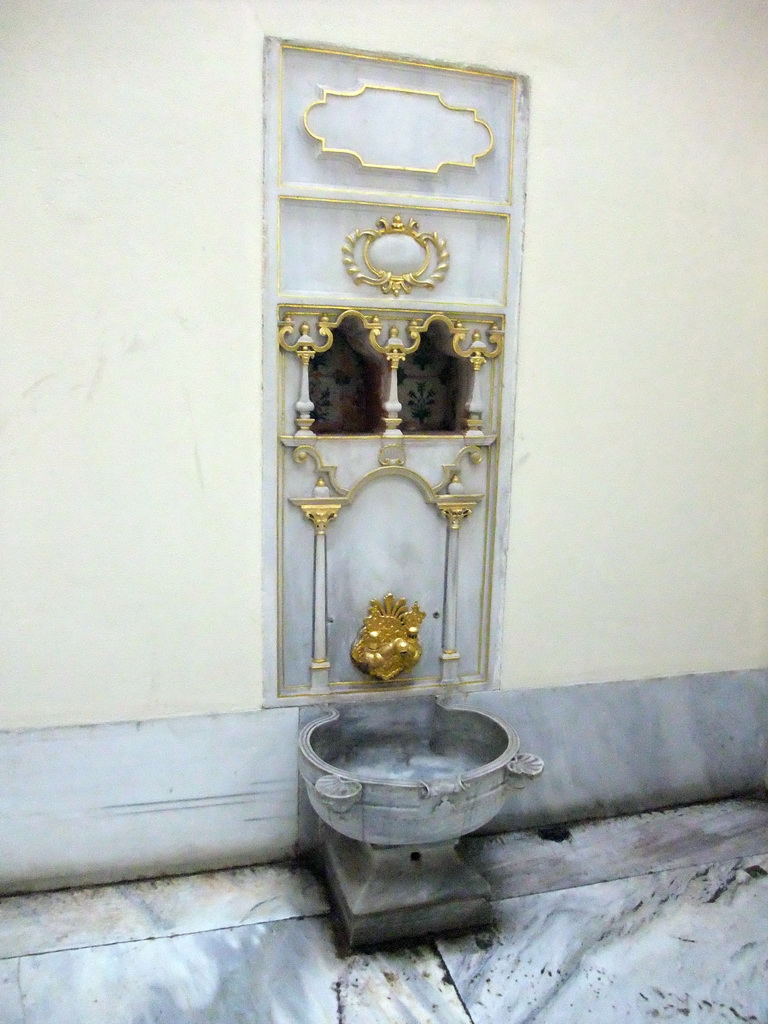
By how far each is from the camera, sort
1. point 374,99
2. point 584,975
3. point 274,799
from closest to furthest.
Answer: point 584,975 < point 374,99 < point 274,799

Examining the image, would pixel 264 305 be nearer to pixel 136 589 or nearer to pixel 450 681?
pixel 136 589

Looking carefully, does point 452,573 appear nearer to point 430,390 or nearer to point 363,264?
point 430,390

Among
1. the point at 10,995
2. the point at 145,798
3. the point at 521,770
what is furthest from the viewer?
the point at 145,798

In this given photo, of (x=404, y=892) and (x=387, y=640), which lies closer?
(x=404, y=892)

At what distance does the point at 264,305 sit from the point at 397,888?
166 cm

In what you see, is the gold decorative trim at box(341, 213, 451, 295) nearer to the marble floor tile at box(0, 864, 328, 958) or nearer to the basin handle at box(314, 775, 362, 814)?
the basin handle at box(314, 775, 362, 814)

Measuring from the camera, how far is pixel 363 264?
90.3 inches

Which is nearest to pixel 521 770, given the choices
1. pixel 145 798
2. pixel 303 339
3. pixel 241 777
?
pixel 241 777

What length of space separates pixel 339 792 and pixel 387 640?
1.94 feet

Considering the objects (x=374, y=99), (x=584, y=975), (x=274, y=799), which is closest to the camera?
(x=584, y=975)

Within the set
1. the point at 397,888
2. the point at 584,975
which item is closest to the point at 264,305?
the point at 397,888

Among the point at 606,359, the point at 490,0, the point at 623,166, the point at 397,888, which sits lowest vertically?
the point at 397,888

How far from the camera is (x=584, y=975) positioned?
2.05 meters

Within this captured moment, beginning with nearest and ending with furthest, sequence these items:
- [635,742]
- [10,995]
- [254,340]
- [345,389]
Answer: [10,995] → [254,340] → [345,389] → [635,742]
